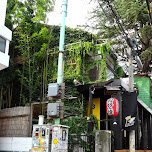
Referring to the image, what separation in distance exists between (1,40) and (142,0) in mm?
12621

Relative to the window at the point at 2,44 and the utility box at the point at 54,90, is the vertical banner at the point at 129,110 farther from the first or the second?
the window at the point at 2,44

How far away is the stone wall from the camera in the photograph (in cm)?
1593

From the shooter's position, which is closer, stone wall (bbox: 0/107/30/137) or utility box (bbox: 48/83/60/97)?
utility box (bbox: 48/83/60/97)

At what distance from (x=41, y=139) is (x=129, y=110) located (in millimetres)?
5077

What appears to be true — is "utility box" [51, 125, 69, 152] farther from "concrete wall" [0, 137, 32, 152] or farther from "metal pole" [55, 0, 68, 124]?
"concrete wall" [0, 137, 32, 152]

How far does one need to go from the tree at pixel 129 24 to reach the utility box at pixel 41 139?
10.5 metres

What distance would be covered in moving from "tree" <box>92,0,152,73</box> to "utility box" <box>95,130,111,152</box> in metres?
9.09

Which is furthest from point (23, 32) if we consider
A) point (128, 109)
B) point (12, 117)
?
point (128, 109)

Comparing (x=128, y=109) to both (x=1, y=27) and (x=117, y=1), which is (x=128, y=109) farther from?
(x=117, y=1)

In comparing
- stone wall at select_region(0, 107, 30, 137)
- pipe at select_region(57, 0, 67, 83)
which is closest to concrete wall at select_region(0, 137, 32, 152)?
stone wall at select_region(0, 107, 30, 137)

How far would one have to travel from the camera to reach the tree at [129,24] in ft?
62.9

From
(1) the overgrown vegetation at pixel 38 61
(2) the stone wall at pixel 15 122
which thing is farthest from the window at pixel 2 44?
(2) the stone wall at pixel 15 122

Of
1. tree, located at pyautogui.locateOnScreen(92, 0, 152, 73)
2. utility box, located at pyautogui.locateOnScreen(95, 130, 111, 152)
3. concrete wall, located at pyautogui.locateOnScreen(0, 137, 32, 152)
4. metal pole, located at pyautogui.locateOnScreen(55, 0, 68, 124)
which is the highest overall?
tree, located at pyautogui.locateOnScreen(92, 0, 152, 73)

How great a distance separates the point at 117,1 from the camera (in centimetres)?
2089
